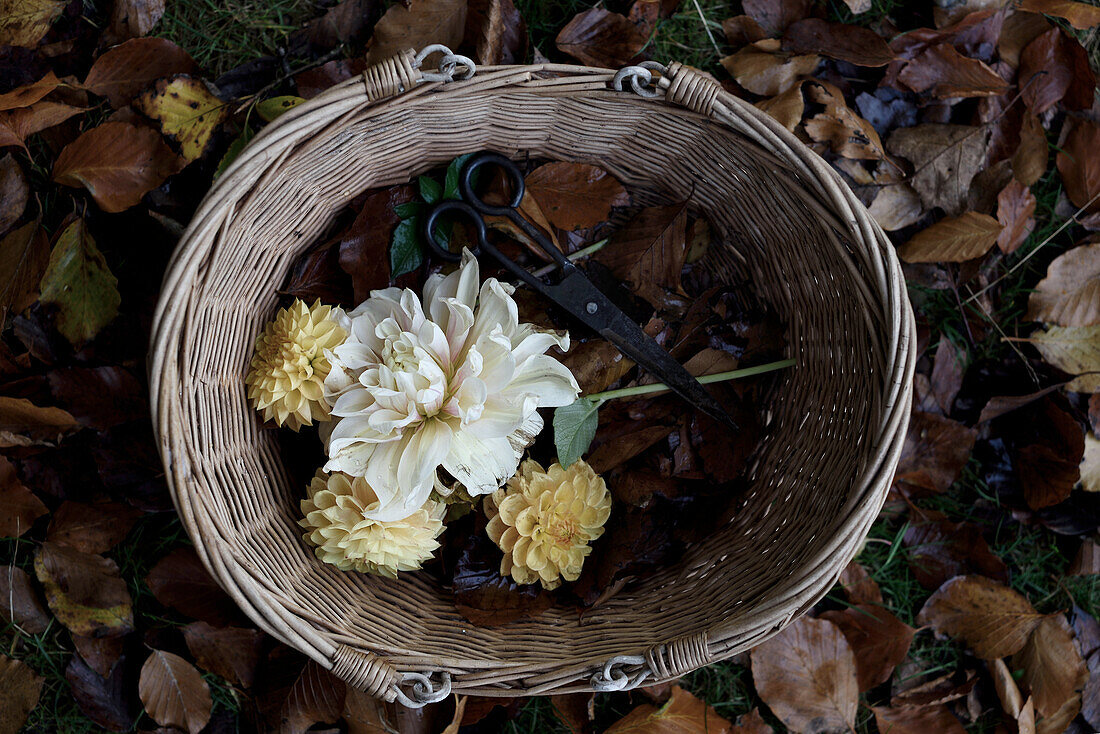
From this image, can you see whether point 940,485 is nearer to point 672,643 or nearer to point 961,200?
point 961,200

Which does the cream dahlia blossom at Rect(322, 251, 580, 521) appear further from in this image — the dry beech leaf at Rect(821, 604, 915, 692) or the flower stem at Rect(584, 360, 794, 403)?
the dry beech leaf at Rect(821, 604, 915, 692)

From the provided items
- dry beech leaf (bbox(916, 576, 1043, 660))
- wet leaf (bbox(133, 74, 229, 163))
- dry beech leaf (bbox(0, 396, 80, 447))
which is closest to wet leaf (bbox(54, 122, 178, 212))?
wet leaf (bbox(133, 74, 229, 163))

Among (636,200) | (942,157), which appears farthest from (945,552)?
(636,200)

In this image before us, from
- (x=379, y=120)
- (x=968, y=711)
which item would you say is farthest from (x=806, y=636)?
(x=379, y=120)

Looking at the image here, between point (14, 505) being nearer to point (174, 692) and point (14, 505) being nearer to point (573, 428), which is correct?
point (174, 692)

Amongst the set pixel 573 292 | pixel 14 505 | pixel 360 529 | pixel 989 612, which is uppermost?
pixel 573 292

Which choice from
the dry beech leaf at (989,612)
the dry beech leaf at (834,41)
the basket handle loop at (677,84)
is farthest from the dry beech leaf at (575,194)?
the dry beech leaf at (989,612)
